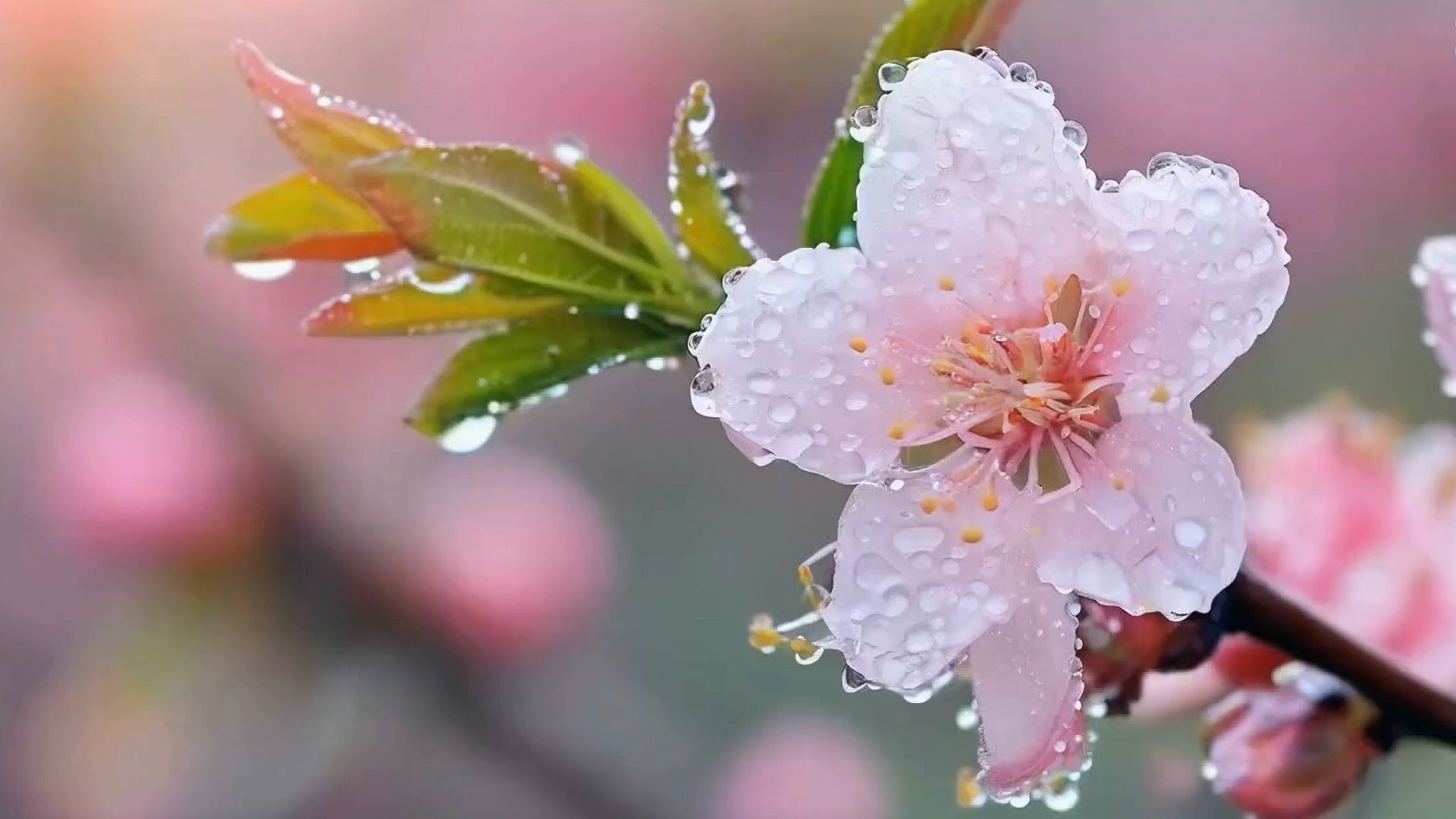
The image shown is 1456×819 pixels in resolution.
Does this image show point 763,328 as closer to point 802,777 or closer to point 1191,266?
point 1191,266

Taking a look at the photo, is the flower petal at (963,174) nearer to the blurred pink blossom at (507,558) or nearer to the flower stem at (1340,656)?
the flower stem at (1340,656)

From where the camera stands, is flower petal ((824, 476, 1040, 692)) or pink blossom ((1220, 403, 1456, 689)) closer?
flower petal ((824, 476, 1040, 692))

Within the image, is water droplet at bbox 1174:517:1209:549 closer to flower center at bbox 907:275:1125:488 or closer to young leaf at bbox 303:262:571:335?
flower center at bbox 907:275:1125:488

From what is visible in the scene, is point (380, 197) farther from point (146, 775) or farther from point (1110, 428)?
point (146, 775)

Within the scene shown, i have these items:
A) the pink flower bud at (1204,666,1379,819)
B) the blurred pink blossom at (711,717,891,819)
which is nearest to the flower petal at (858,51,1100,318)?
the pink flower bud at (1204,666,1379,819)

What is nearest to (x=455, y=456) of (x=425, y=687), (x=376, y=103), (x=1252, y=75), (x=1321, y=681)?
(x=425, y=687)

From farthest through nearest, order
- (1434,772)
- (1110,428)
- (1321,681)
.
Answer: (1434,772) → (1321,681) → (1110,428)

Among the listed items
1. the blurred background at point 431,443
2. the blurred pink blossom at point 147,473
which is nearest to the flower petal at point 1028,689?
the blurred background at point 431,443
